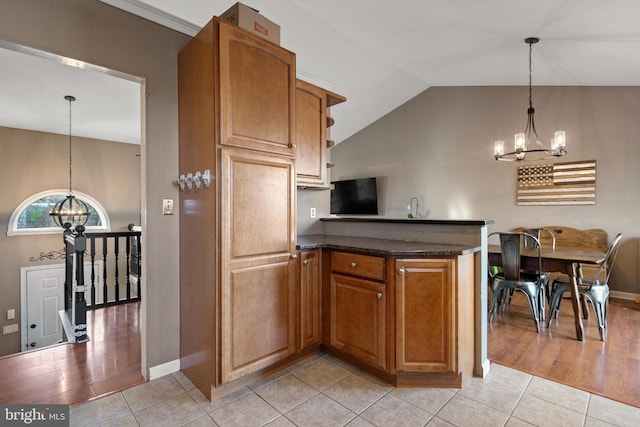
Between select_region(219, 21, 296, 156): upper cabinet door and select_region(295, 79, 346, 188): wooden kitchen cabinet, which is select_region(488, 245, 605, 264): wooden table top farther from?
select_region(219, 21, 296, 156): upper cabinet door

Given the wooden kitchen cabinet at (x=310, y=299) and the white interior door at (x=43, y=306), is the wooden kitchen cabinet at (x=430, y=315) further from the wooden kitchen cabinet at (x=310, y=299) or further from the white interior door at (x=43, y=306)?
the white interior door at (x=43, y=306)

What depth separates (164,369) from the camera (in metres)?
2.24

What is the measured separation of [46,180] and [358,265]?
20.1 feet

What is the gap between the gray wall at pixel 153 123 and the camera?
196 centimetres

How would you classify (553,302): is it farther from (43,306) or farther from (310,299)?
(43,306)

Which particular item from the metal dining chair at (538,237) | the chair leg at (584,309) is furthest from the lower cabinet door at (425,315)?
the chair leg at (584,309)

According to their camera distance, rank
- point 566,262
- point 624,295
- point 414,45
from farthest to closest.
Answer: point 624,295
point 414,45
point 566,262

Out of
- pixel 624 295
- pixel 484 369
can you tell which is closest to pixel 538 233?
pixel 624 295

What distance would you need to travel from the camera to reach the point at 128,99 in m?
4.01

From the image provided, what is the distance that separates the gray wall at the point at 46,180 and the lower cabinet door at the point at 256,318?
5.56 meters

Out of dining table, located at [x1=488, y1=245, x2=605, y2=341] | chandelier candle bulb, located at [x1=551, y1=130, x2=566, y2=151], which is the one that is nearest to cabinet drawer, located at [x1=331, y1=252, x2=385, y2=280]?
dining table, located at [x1=488, y1=245, x2=605, y2=341]

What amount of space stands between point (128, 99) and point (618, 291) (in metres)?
6.84

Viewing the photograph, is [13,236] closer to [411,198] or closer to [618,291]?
[411,198]

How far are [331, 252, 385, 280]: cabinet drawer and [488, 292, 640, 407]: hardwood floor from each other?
51.7 inches
